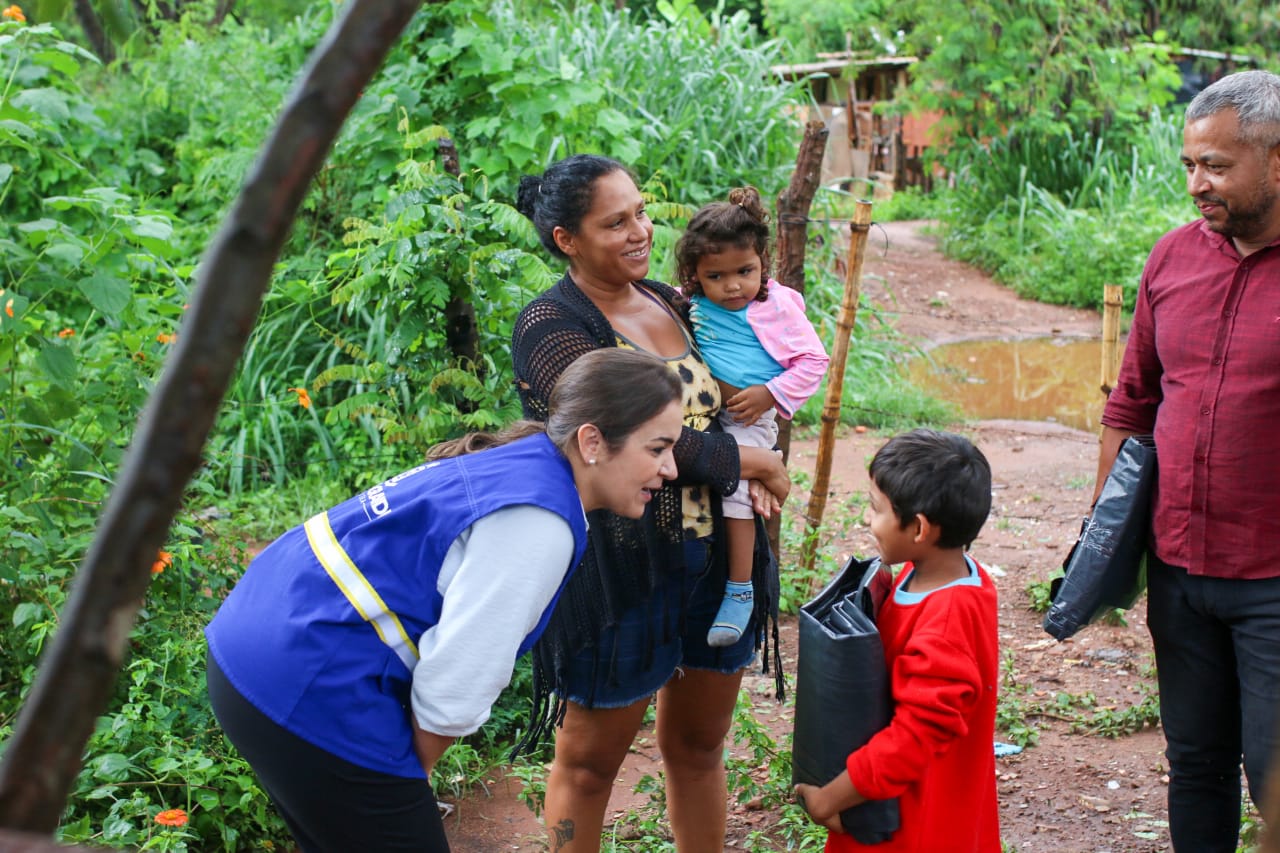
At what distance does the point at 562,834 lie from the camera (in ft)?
8.73

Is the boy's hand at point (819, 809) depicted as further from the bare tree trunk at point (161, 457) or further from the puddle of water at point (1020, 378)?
the puddle of water at point (1020, 378)

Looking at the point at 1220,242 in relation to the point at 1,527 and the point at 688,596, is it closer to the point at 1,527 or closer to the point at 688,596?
the point at 688,596

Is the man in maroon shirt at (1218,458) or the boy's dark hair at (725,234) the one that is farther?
the boy's dark hair at (725,234)

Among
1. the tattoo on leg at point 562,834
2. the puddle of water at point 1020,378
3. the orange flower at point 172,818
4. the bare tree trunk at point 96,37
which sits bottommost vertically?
the puddle of water at point 1020,378

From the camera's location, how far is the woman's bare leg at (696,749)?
274 cm

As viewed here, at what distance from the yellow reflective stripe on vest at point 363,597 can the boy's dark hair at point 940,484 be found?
95 centimetres

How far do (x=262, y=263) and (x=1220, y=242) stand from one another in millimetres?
2343

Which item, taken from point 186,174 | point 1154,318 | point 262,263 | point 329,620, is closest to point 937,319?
point 186,174

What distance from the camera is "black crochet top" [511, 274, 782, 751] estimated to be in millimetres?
2473

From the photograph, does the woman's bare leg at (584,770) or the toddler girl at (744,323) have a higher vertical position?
the toddler girl at (744,323)

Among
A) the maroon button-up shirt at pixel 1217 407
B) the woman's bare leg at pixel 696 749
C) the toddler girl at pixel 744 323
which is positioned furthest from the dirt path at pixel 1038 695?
the toddler girl at pixel 744 323

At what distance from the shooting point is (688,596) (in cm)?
263

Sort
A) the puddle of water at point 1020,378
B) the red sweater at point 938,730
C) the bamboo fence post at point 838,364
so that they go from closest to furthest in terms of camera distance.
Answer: the red sweater at point 938,730
the bamboo fence post at point 838,364
the puddle of water at point 1020,378

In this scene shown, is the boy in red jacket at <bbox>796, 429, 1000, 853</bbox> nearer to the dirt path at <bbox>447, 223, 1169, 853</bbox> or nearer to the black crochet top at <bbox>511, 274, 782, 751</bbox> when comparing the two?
the black crochet top at <bbox>511, 274, 782, 751</bbox>
